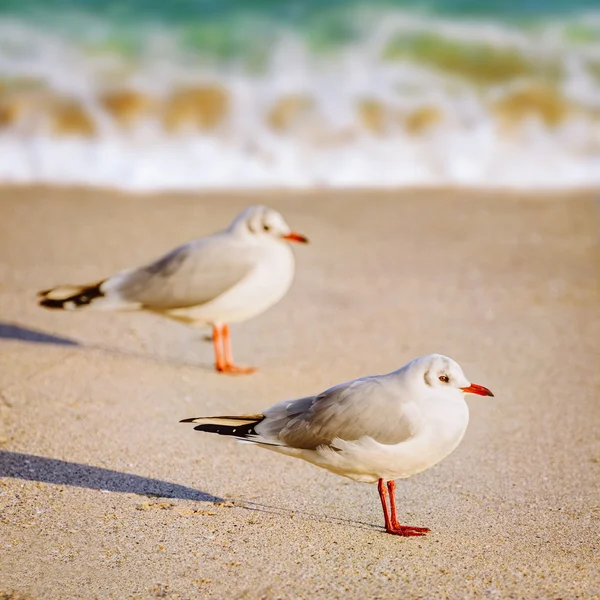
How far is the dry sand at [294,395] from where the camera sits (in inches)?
123

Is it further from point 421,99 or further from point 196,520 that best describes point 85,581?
point 421,99

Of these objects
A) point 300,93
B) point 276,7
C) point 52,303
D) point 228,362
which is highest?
point 276,7

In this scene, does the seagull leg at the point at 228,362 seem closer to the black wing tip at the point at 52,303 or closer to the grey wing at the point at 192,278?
the grey wing at the point at 192,278

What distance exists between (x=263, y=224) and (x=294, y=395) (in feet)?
3.25

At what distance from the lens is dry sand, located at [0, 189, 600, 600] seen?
3.12 meters

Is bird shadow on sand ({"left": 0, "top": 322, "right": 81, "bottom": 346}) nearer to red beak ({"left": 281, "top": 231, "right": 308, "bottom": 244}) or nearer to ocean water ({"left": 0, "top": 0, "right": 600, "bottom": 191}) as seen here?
red beak ({"left": 281, "top": 231, "right": 308, "bottom": 244})

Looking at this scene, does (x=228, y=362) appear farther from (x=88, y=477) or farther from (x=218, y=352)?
(x=88, y=477)

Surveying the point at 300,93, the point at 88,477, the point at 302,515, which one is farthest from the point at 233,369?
the point at 300,93

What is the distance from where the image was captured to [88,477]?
3.81 m

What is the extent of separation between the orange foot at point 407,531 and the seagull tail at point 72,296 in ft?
8.16

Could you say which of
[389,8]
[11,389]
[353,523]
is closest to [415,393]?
[353,523]

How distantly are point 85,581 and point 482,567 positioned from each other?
4.07 feet

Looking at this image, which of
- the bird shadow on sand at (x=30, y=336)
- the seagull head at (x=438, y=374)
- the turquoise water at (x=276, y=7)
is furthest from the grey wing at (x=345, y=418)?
the turquoise water at (x=276, y=7)

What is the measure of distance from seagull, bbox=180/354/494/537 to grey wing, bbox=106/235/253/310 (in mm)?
1791
